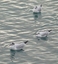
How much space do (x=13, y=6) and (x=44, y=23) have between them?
644 centimetres

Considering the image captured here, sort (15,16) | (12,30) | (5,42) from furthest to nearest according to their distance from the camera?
(15,16) < (12,30) < (5,42)

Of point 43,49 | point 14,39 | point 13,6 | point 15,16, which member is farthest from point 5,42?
point 13,6

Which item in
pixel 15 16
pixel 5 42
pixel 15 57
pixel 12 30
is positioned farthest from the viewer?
pixel 15 16

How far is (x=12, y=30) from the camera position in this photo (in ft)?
130

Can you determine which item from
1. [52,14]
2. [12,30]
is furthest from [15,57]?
[52,14]

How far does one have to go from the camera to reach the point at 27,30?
39.8 meters

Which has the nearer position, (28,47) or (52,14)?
(28,47)

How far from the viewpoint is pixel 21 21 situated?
138ft

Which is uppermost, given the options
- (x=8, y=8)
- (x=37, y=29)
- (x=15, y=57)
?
(x=8, y=8)

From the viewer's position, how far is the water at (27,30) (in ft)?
113

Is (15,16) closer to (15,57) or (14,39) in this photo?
(14,39)

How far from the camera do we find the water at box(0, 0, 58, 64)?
34500 mm

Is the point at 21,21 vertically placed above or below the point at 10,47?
above

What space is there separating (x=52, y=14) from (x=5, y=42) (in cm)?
943
